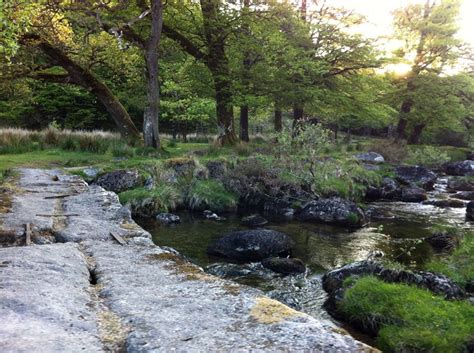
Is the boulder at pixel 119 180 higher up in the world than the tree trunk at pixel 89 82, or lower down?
lower down

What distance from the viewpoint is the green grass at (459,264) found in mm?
8172

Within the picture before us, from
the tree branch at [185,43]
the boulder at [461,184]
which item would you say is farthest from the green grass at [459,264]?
the tree branch at [185,43]

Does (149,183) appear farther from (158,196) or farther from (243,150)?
(243,150)

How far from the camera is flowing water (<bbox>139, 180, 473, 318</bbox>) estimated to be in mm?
8055

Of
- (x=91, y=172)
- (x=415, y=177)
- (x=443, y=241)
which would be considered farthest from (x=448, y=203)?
(x=91, y=172)

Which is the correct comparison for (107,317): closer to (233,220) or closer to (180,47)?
(233,220)

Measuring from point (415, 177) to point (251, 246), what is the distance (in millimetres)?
16112

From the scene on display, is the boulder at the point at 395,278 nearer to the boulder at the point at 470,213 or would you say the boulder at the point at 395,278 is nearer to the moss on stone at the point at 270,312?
the moss on stone at the point at 270,312

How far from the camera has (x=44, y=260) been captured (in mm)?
5309

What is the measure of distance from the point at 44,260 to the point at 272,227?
8506 mm

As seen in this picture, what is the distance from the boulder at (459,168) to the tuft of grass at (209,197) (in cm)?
1885

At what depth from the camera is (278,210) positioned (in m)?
15.3

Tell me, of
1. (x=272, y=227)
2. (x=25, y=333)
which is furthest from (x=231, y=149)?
(x=25, y=333)

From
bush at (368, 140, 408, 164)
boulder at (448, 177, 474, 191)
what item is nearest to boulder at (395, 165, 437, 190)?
boulder at (448, 177, 474, 191)
